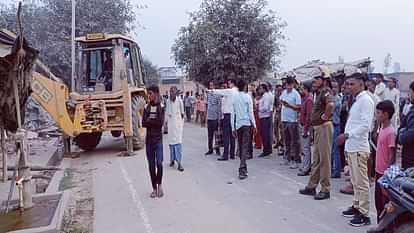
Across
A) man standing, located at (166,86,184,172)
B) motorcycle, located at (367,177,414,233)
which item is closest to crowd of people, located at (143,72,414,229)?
man standing, located at (166,86,184,172)

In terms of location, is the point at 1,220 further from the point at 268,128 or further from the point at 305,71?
the point at 305,71

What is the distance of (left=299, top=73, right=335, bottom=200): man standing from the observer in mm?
6324

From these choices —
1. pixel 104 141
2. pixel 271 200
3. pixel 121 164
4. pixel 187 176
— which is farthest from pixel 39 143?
pixel 271 200

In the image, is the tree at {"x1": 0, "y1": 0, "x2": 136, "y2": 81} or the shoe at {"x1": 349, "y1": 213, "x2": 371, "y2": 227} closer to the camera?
the shoe at {"x1": 349, "y1": 213, "x2": 371, "y2": 227}

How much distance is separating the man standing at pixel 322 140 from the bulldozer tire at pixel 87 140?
25.3 ft

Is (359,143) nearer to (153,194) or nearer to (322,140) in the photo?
(322,140)

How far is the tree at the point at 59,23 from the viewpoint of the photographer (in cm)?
2109

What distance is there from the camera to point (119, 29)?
23047 mm

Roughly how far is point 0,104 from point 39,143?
327 inches

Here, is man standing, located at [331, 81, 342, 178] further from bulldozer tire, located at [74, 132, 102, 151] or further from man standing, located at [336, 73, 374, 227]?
bulldozer tire, located at [74, 132, 102, 151]

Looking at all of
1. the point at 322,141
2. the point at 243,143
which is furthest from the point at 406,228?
the point at 243,143

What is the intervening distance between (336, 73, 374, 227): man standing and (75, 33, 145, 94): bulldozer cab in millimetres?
7312

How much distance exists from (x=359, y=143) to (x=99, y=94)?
762cm

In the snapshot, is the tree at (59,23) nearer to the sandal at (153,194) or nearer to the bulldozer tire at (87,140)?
the bulldozer tire at (87,140)
